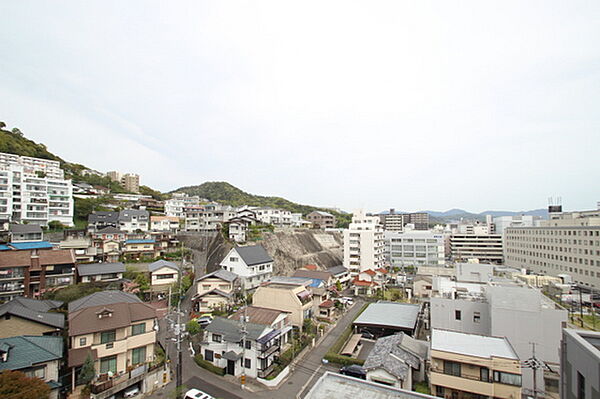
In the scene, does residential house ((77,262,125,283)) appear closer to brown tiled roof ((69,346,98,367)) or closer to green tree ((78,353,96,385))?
brown tiled roof ((69,346,98,367))

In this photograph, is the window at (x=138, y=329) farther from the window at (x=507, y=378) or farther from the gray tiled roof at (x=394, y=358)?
the window at (x=507, y=378)

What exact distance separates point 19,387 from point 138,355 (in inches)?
214

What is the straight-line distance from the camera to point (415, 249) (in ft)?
157

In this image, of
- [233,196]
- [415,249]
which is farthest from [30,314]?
[233,196]

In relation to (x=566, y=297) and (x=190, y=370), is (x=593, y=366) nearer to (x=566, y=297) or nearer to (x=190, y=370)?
(x=190, y=370)

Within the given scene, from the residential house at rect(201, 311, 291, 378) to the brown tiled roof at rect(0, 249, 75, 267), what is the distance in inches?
642

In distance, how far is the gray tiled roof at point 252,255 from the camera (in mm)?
29078

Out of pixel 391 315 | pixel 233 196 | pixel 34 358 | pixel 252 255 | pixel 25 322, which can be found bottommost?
pixel 391 315

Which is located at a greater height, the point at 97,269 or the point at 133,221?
the point at 133,221

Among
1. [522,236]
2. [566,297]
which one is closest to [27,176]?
[566,297]

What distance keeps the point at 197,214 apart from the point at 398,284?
3599cm

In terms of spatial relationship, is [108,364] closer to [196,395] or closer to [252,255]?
[196,395]

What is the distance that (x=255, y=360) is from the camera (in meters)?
14.7

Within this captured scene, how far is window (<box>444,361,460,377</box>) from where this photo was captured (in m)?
12.1
